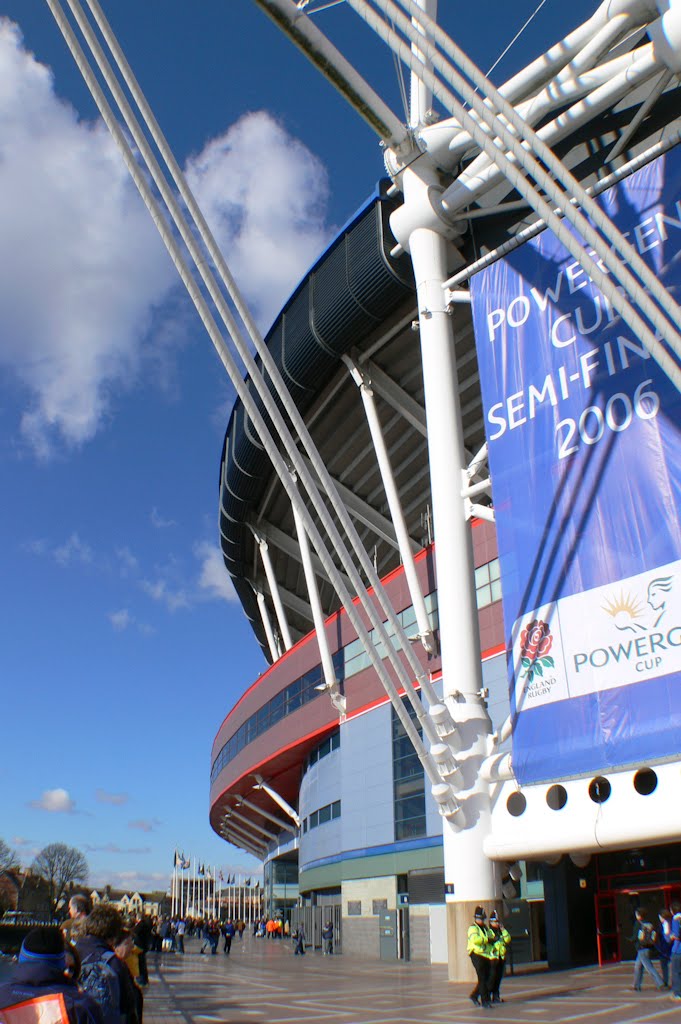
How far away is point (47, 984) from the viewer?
3146 millimetres

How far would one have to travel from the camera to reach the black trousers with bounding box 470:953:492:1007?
12.4m

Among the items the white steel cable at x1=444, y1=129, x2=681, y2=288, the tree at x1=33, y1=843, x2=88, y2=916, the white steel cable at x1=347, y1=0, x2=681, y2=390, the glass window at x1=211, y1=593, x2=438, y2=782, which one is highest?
the white steel cable at x1=444, y1=129, x2=681, y2=288

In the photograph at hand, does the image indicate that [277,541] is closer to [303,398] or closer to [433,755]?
[303,398]

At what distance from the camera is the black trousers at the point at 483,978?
1242 centimetres

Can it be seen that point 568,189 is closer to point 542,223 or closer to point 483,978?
point 542,223

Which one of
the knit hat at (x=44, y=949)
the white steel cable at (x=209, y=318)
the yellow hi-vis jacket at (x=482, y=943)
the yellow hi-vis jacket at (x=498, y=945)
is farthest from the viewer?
the yellow hi-vis jacket at (x=498, y=945)

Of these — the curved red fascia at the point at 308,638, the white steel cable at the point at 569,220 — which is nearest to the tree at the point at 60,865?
the curved red fascia at the point at 308,638

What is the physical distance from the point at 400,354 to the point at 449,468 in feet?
32.8

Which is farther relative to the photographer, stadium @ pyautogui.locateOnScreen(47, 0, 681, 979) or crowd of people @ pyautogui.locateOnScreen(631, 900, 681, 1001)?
stadium @ pyautogui.locateOnScreen(47, 0, 681, 979)

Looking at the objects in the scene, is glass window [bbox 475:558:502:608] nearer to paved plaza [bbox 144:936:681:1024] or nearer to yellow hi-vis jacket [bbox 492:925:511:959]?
paved plaza [bbox 144:936:681:1024]

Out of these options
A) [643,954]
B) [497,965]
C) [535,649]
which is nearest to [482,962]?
[497,965]

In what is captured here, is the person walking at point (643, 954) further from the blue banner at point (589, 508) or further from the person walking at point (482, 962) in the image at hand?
the person walking at point (482, 962)

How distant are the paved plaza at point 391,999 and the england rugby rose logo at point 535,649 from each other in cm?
512

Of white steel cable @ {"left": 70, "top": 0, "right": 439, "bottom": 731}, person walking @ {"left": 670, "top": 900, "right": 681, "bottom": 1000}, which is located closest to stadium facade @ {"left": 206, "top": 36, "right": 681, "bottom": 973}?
person walking @ {"left": 670, "top": 900, "right": 681, "bottom": 1000}
